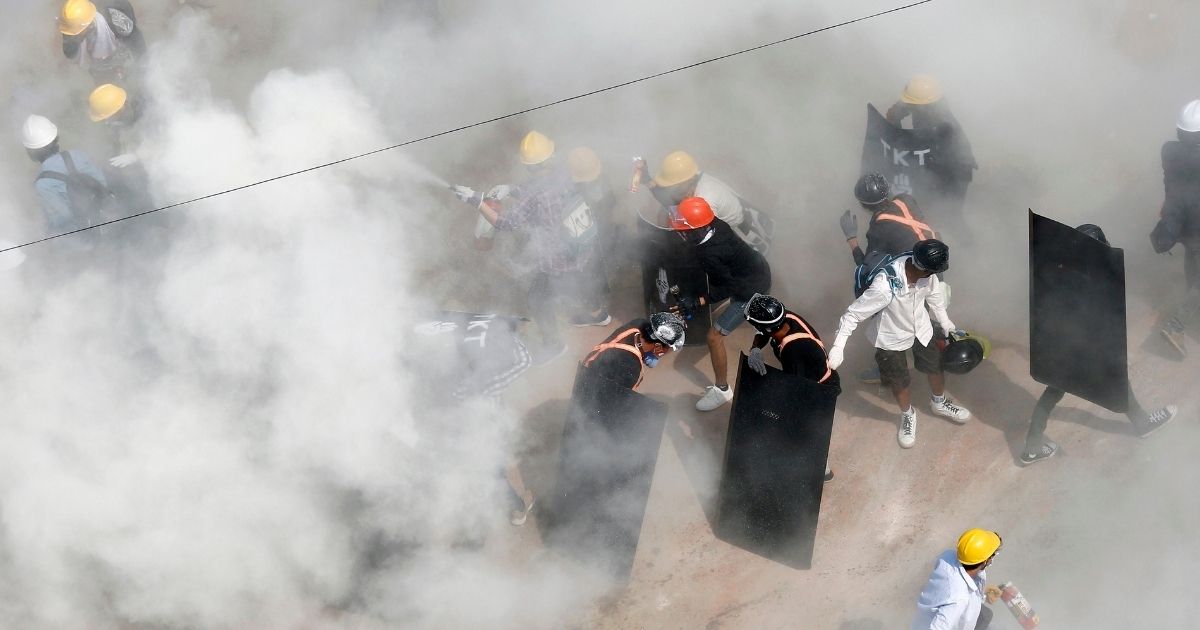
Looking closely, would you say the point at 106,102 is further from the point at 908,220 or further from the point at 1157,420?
the point at 1157,420

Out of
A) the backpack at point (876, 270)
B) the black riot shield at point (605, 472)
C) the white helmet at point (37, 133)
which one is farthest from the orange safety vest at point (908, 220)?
the white helmet at point (37, 133)

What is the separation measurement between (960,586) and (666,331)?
174 cm

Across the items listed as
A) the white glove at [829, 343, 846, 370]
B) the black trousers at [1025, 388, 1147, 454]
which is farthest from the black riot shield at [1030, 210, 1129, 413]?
the white glove at [829, 343, 846, 370]

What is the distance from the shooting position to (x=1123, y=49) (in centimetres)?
688

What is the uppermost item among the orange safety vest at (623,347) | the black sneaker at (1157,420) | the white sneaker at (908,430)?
the orange safety vest at (623,347)

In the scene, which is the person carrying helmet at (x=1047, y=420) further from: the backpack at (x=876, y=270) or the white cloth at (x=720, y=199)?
the white cloth at (x=720, y=199)

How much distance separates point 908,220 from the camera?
4930 millimetres

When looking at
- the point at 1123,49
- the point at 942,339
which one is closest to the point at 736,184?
the point at 942,339

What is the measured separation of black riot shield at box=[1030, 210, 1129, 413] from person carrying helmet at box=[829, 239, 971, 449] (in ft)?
1.46

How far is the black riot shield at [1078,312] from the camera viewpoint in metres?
4.47

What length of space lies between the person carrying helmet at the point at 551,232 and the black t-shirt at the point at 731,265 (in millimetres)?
816

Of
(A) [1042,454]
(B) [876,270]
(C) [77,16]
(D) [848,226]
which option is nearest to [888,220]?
(D) [848,226]

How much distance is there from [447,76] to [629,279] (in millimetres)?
2588

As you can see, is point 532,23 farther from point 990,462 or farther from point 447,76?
point 990,462
